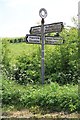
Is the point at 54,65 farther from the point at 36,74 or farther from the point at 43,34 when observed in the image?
the point at 43,34

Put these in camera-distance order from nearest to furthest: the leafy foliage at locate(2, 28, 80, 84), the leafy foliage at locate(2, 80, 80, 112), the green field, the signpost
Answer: the leafy foliage at locate(2, 80, 80, 112) → the green field → the signpost → the leafy foliage at locate(2, 28, 80, 84)

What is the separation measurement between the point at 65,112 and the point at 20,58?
4.07 meters

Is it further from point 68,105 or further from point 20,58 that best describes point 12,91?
point 20,58

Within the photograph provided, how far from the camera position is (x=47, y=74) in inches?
354

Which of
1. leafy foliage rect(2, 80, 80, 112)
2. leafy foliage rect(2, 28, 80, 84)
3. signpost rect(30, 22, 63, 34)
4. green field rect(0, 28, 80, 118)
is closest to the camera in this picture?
leafy foliage rect(2, 80, 80, 112)

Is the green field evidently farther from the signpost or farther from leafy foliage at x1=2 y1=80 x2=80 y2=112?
the signpost

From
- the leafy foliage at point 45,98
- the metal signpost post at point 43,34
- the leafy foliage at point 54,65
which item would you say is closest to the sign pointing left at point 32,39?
the metal signpost post at point 43,34

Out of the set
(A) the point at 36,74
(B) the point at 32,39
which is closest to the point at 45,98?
(B) the point at 32,39

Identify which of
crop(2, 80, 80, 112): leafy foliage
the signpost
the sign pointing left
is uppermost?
the signpost

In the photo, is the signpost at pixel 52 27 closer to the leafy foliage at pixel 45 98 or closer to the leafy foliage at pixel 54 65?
the leafy foliage at pixel 54 65

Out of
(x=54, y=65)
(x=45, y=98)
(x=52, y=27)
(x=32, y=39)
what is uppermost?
(x=52, y=27)

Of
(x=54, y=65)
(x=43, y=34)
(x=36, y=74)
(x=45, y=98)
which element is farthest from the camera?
(x=54, y=65)

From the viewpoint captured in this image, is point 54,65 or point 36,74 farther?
point 54,65

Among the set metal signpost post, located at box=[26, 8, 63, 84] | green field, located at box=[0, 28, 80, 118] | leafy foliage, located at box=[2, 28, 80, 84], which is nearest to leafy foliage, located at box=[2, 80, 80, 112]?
green field, located at box=[0, 28, 80, 118]
